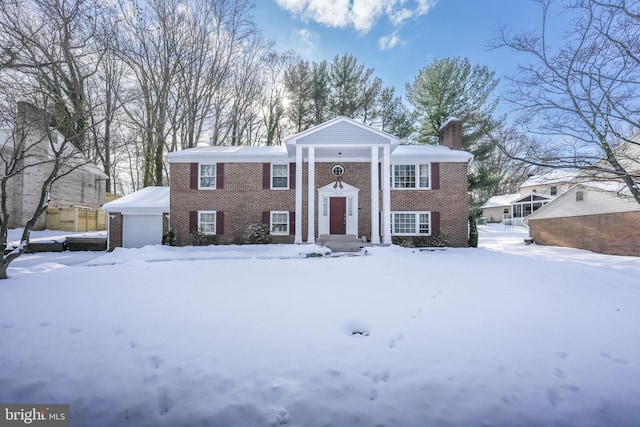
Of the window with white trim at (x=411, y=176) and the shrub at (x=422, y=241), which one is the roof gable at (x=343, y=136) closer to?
the window with white trim at (x=411, y=176)

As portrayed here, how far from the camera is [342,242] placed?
40.8 feet

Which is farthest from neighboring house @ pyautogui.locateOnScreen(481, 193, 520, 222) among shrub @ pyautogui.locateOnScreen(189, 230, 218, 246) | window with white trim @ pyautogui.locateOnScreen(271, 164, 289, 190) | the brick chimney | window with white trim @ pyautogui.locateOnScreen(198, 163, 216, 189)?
shrub @ pyautogui.locateOnScreen(189, 230, 218, 246)

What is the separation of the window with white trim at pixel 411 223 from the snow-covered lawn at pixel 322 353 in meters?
7.80

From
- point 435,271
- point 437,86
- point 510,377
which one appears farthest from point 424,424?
point 437,86

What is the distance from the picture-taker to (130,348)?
325cm

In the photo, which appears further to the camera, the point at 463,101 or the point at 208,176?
the point at 463,101

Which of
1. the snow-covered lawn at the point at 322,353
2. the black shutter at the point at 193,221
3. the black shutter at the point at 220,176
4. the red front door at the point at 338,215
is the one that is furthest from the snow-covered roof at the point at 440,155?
the black shutter at the point at 193,221

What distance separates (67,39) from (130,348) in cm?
682

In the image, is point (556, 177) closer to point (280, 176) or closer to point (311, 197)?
point (311, 197)

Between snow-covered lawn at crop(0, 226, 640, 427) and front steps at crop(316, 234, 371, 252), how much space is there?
5896mm

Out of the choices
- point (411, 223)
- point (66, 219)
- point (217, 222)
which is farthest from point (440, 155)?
point (66, 219)

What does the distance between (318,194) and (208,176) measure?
6029 millimetres

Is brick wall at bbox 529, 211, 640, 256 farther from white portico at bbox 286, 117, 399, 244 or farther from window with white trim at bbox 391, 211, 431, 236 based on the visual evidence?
white portico at bbox 286, 117, 399, 244

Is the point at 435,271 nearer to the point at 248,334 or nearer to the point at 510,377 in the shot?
the point at 510,377
